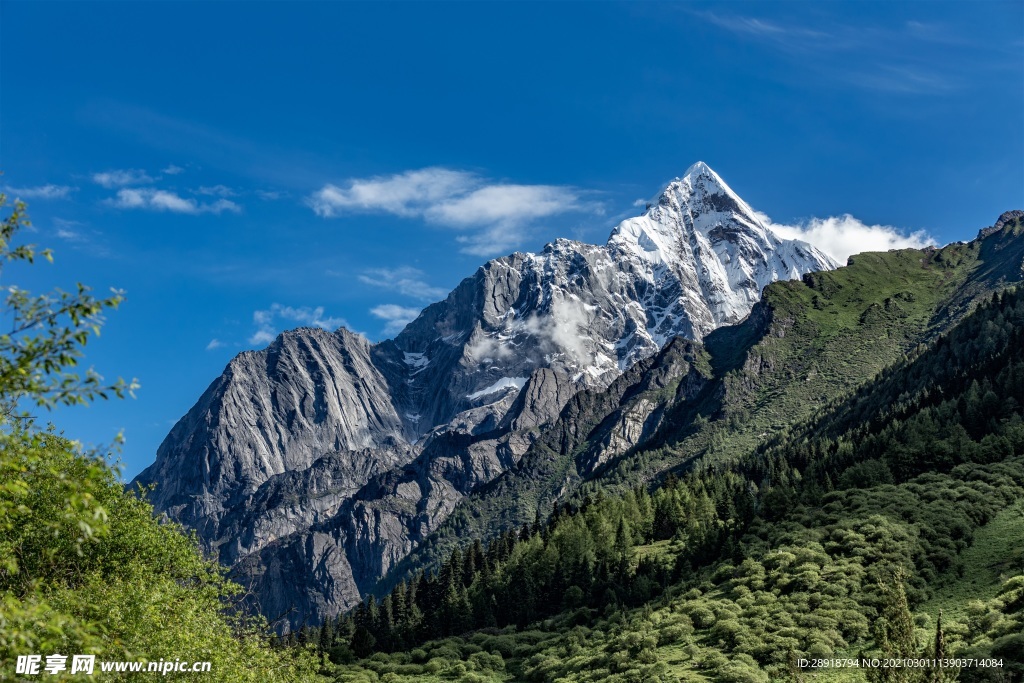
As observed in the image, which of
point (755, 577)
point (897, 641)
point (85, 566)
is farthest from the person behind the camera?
point (755, 577)

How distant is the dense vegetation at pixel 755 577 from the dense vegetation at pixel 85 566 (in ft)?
100

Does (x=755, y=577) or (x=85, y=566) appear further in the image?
(x=755, y=577)

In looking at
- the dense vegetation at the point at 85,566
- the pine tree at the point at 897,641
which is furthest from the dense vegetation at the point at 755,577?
the dense vegetation at the point at 85,566

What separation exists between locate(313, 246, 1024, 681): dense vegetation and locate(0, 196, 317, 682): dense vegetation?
30.6 metres

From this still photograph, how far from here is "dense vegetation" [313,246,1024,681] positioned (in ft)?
254

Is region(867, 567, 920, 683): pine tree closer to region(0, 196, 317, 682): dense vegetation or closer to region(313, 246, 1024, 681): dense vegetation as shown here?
region(313, 246, 1024, 681): dense vegetation

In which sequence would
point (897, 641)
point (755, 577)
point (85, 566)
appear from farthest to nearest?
point (755, 577)
point (85, 566)
point (897, 641)

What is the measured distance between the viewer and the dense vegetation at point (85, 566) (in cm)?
1756

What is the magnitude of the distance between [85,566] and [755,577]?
78.4m

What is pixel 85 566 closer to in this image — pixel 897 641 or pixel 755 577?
pixel 897 641

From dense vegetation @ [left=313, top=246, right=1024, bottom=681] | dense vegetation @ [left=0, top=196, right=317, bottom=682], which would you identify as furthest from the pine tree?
dense vegetation @ [left=0, top=196, right=317, bottom=682]

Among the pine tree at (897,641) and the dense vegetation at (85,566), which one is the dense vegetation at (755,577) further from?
the dense vegetation at (85,566)

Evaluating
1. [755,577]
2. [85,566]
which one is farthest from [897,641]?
[755,577]

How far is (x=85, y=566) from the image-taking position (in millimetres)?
46094
